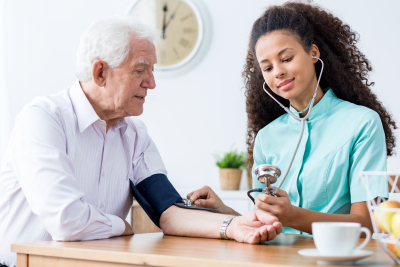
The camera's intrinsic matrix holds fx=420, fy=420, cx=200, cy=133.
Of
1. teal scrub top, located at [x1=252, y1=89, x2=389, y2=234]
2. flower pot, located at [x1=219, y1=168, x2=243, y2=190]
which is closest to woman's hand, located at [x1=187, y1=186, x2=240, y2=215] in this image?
teal scrub top, located at [x1=252, y1=89, x2=389, y2=234]

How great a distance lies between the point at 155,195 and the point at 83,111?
1.21ft

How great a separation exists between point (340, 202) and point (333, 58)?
567 mm

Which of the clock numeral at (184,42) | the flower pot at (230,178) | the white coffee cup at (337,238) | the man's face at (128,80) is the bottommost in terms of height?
the flower pot at (230,178)

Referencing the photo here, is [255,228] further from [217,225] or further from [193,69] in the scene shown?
[193,69]

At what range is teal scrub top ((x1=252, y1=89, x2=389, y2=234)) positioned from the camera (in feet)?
4.53

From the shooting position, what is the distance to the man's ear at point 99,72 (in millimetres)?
1430

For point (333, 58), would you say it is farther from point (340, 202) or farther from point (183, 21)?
point (183, 21)

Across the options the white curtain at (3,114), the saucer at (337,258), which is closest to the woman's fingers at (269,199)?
the saucer at (337,258)

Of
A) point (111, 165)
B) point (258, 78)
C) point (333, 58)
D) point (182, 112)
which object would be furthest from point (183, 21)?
point (111, 165)

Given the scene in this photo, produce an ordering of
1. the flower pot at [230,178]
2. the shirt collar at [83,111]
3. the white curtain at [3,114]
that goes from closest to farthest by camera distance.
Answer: the shirt collar at [83,111]
the flower pot at [230,178]
the white curtain at [3,114]

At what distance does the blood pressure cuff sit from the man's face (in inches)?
9.9

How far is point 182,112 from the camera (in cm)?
→ 330

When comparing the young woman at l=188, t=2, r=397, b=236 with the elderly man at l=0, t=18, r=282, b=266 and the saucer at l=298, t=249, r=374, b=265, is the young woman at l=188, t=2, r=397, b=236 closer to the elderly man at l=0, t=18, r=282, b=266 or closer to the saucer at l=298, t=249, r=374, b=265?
the elderly man at l=0, t=18, r=282, b=266

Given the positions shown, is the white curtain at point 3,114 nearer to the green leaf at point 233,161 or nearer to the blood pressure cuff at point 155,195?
the green leaf at point 233,161
